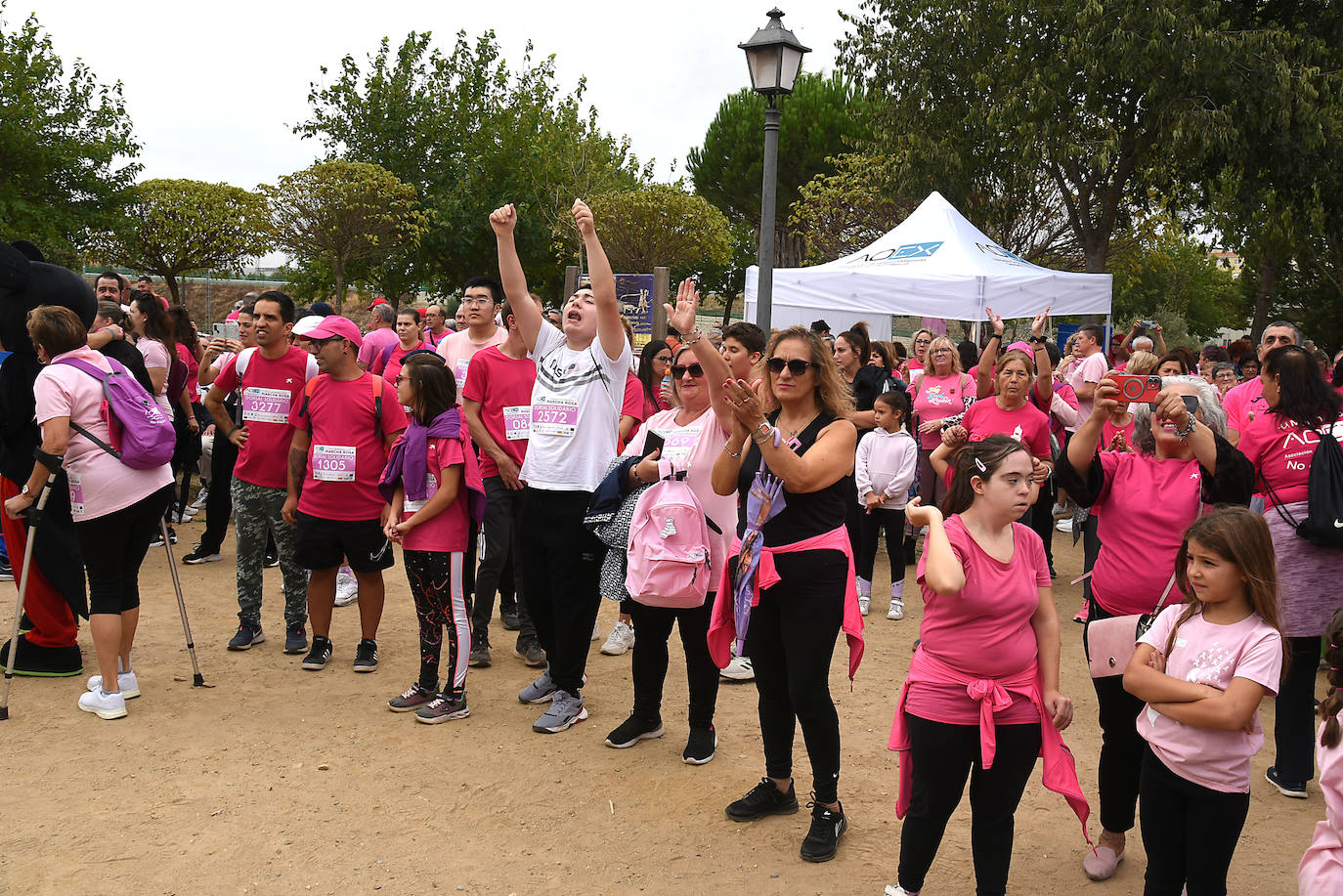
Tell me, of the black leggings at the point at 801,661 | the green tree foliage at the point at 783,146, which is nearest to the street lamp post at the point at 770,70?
the black leggings at the point at 801,661

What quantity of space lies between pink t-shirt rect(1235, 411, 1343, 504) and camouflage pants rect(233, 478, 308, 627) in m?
5.00

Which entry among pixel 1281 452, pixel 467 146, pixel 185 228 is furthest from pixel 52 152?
pixel 1281 452

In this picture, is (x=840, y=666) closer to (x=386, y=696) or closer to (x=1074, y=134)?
(x=386, y=696)

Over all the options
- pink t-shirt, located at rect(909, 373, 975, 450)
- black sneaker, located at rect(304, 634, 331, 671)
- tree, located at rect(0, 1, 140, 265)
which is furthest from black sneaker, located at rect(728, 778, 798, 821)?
tree, located at rect(0, 1, 140, 265)

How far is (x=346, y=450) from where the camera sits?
5.40 m

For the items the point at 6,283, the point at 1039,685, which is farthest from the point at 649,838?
the point at 6,283

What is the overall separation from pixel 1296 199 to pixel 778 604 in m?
19.5

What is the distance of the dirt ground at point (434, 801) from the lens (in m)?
3.60

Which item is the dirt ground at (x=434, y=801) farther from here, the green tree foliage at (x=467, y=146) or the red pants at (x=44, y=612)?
the green tree foliage at (x=467, y=146)

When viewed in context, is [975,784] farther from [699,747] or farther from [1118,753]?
[699,747]

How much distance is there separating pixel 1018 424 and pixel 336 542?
4229 millimetres

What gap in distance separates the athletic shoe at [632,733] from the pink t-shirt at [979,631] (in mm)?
1978

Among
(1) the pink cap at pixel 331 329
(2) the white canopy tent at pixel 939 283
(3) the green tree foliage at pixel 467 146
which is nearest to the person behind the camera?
(1) the pink cap at pixel 331 329

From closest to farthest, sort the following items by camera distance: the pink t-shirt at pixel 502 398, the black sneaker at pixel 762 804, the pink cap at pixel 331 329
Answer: the black sneaker at pixel 762 804, the pink cap at pixel 331 329, the pink t-shirt at pixel 502 398
